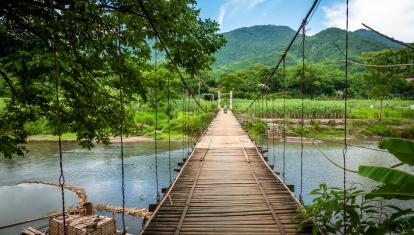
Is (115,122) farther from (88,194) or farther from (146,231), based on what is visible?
(88,194)

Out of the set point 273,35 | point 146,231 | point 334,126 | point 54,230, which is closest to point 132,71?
point 146,231

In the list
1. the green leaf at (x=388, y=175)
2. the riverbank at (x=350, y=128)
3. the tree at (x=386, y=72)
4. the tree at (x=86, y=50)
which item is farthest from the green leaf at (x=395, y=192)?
the riverbank at (x=350, y=128)

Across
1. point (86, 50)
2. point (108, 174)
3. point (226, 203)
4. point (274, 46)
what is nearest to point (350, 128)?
point (108, 174)

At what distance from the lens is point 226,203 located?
3.92 metres

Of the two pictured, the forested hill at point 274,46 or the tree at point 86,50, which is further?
the forested hill at point 274,46

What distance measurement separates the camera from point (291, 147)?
19625 mm

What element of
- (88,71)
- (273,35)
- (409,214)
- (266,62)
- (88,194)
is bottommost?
(88,194)

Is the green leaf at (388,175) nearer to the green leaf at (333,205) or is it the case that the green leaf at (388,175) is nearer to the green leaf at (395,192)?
the green leaf at (395,192)

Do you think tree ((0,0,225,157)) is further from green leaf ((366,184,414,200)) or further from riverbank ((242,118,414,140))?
riverbank ((242,118,414,140))

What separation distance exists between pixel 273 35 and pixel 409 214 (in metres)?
108

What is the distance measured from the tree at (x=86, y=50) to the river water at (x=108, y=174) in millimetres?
4526

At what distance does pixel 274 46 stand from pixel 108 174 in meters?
81.1

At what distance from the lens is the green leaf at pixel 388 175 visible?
170 centimetres

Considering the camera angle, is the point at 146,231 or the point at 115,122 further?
the point at 115,122
